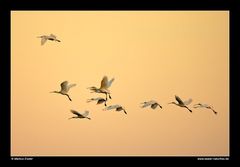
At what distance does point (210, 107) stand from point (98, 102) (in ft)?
6.87

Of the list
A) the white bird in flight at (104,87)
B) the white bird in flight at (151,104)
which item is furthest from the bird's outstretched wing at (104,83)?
the white bird in flight at (151,104)

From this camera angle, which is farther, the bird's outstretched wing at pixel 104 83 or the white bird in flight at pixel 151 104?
the white bird in flight at pixel 151 104

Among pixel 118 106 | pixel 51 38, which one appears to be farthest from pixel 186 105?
pixel 51 38

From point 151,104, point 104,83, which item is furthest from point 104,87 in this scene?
point 151,104

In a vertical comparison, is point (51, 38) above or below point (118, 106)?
above

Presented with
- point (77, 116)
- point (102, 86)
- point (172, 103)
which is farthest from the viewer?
point (172, 103)

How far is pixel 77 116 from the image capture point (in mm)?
7434

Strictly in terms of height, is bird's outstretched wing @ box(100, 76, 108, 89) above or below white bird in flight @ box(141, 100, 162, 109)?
above

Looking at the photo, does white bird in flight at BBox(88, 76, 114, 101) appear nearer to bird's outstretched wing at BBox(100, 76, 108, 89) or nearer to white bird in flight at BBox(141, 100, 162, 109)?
bird's outstretched wing at BBox(100, 76, 108, 89)

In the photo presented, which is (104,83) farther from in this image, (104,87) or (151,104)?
(151,104)

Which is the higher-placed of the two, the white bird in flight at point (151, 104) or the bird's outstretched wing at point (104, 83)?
the bird's outstretched wing at point (104, 83)

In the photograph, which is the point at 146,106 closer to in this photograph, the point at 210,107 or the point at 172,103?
the point at 172,103

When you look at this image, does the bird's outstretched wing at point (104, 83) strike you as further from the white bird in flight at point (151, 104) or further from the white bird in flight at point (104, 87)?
the white bird in flight at point (151, 104)

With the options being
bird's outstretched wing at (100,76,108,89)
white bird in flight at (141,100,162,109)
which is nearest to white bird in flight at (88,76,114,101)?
bird's outstretched wing at (100,76,108,89)
